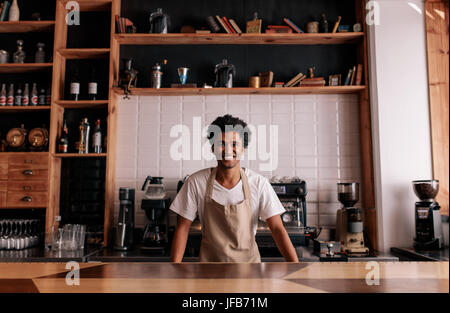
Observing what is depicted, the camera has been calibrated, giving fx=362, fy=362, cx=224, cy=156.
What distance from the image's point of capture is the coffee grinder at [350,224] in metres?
3.04

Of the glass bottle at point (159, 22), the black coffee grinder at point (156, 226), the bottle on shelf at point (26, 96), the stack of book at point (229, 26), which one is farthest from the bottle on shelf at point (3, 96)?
the stack of book at point (229, 26)

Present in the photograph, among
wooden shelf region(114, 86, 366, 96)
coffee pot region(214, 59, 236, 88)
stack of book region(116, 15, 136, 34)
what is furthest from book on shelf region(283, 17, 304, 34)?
stack of book region(116, 15, 136, 34)

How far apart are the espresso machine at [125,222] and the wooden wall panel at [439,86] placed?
274 cm

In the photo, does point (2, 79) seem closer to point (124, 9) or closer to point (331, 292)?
point (124, 9)

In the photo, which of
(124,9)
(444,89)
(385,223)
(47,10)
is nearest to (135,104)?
(124,9)

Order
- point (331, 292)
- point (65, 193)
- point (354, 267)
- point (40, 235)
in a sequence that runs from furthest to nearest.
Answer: point (65, 193) → point (40, 235) → point (354, 267) → point (331, 292)

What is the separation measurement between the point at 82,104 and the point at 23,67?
0.72 meters

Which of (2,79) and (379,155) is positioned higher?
(2,79)

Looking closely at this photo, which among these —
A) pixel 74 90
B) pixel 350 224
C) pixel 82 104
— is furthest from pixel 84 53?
pixel 350 224

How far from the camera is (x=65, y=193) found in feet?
12.1

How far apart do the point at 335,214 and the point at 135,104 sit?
2322 millimetres

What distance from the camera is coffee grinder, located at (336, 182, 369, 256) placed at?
9.98 ft

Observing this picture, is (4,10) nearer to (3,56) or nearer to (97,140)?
(3,56)

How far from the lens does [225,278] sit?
3.38 ft
